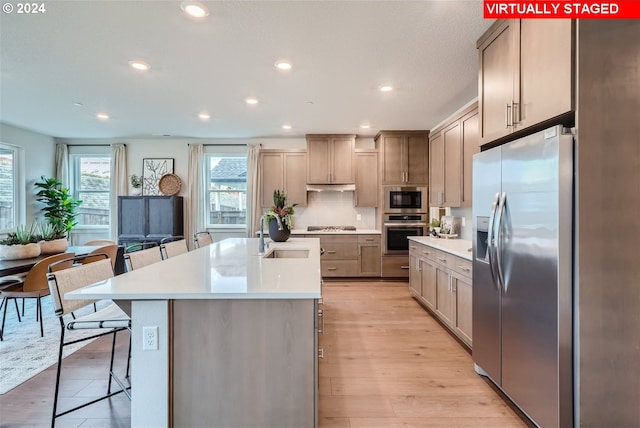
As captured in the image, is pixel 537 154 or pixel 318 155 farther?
pixel 318 155

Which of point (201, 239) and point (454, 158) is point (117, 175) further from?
point (454, 158)

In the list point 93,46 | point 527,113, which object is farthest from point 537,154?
point 93,46

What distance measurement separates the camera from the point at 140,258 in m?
2.44

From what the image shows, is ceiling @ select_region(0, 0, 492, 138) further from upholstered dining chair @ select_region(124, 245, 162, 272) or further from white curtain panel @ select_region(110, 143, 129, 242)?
upholstered dining chair @ select_region(124, 245, 162, 272)

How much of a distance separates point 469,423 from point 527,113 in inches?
76.9

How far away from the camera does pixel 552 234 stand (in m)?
1.59

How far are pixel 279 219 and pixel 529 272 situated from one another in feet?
8.00

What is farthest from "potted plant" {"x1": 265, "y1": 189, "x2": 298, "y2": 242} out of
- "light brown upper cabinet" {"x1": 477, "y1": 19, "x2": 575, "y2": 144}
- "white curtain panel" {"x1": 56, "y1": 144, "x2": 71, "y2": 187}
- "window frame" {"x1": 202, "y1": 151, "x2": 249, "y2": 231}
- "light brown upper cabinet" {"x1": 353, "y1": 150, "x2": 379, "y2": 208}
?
"white curtain panel" {"x1": 56, "y1": 144, "x2": 71, "y2": 187}

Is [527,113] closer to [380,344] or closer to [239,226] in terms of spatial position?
[380,344]

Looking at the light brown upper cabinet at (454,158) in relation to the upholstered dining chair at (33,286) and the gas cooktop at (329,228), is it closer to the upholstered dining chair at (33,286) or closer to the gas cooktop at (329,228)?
the gas cooktop at (329,228)

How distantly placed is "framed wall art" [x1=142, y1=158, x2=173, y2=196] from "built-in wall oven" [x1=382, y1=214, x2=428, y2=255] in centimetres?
446

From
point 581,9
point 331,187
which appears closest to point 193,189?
point 331,187

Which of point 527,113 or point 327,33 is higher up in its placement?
point 327,33

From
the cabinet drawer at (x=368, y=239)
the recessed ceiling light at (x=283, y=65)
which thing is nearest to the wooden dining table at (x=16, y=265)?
the recessed ceiling light at (x=283, y=65)
